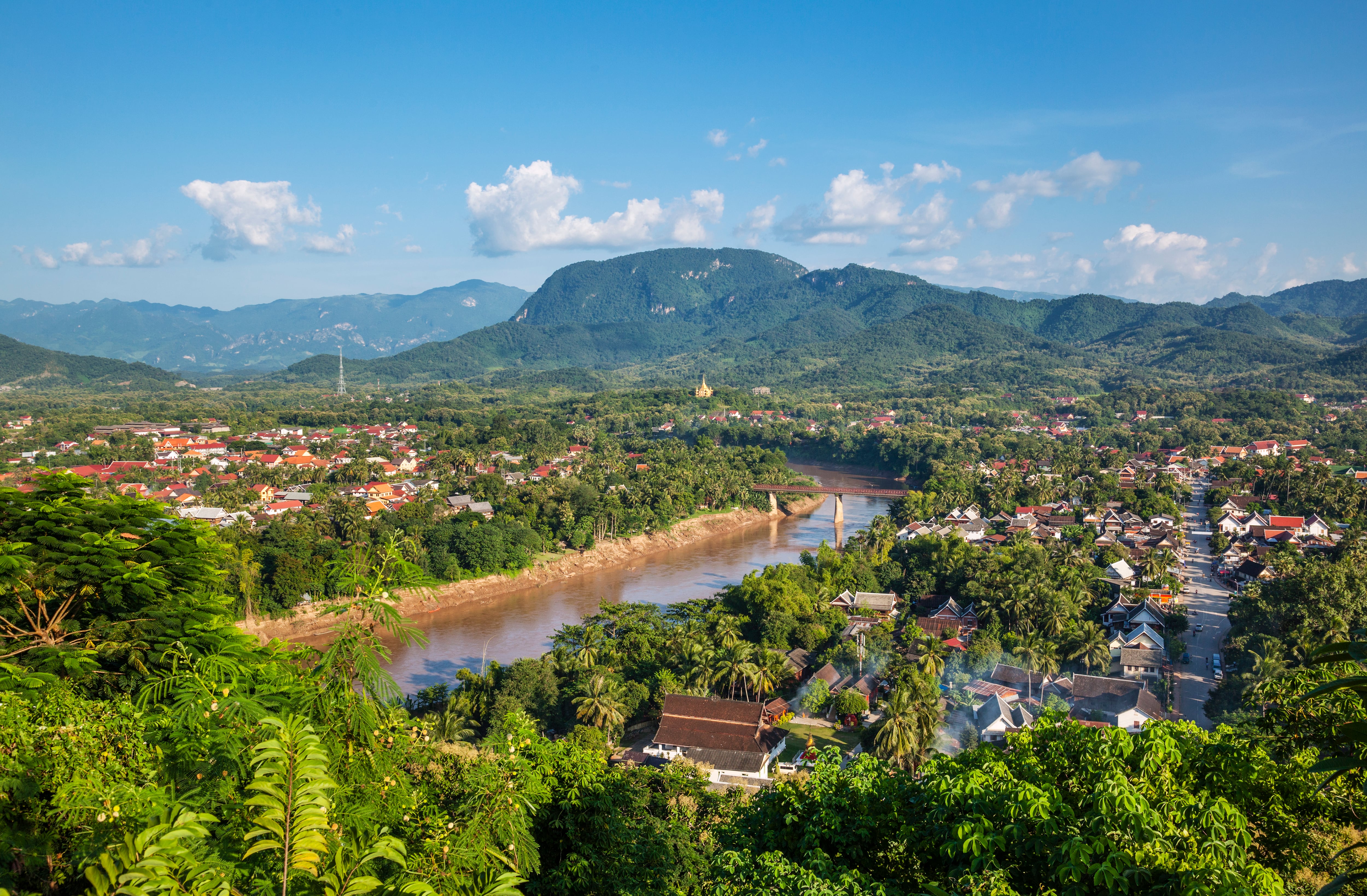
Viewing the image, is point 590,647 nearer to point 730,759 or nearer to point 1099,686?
point 730,759

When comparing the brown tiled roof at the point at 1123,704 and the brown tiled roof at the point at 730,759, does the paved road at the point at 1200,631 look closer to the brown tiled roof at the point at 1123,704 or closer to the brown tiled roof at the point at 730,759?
the brown tiled roof at the point at 1123,704

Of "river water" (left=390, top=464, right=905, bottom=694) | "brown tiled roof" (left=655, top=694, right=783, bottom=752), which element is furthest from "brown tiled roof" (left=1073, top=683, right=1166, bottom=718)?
"river water" (left=390, top=464, right=905, bottom=694)

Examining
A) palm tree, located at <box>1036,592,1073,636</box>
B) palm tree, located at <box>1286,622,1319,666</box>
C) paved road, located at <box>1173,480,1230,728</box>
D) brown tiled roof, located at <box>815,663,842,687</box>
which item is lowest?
paved road, located at <box>1173,480,1230,728</box>

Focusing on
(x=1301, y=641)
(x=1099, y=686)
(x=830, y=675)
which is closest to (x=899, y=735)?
(x=830, y=675)

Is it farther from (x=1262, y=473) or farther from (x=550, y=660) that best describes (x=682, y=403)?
(x=550, y=660)

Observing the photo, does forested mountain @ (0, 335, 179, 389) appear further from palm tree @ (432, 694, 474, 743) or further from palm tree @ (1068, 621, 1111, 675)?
palm tree @ (1068, 621, 1111, 675)
